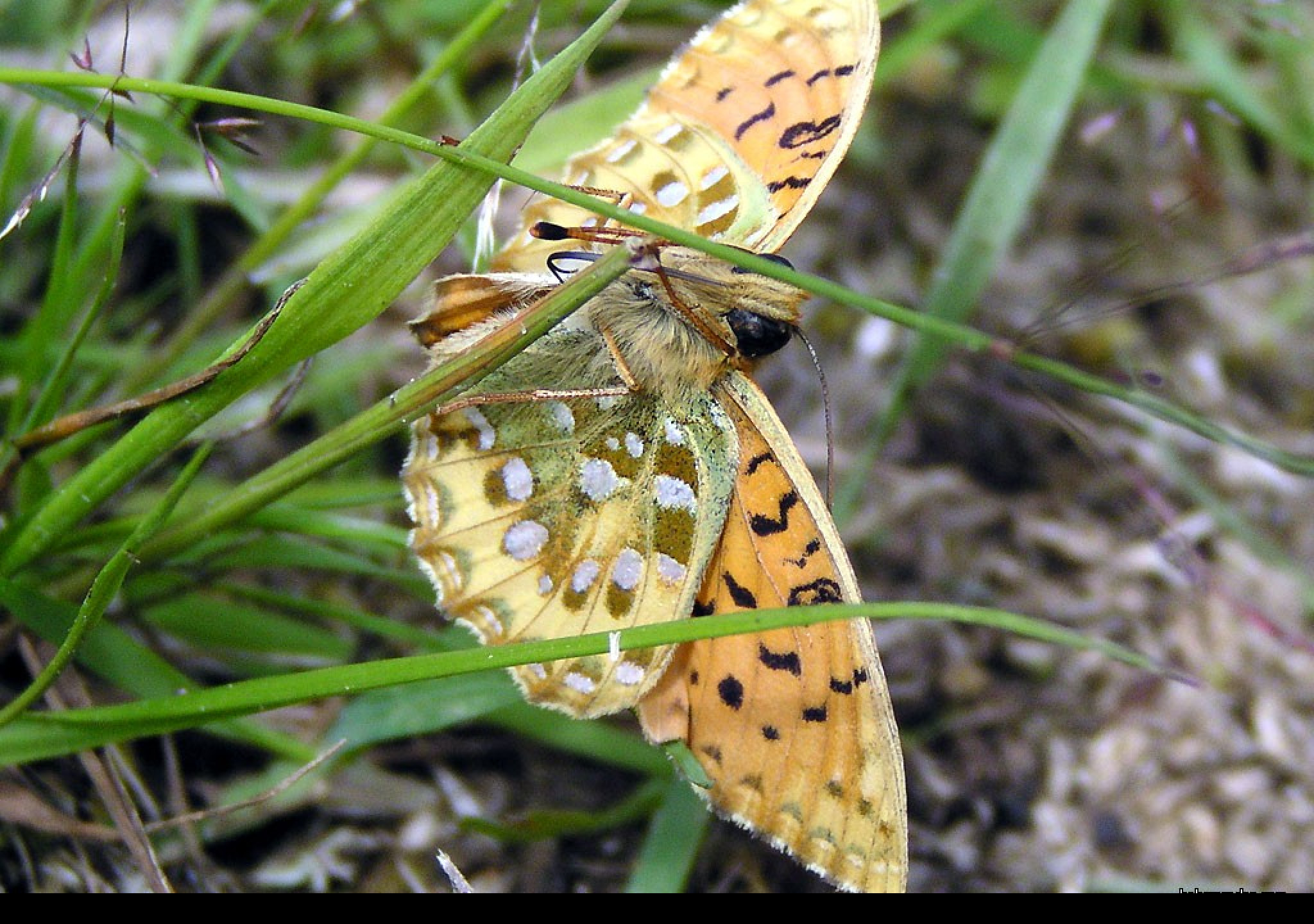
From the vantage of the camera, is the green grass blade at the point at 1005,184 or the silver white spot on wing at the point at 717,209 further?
the green grass blade at the point at 1005,184

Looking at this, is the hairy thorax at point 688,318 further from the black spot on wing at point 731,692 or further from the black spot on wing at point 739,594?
the black spot on wing at point 731,692

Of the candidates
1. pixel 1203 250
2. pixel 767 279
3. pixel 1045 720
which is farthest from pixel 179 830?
pixel 1203 250

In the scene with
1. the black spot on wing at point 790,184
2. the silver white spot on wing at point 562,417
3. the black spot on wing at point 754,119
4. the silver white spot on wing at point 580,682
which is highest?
the black spot on wing at point 754,119

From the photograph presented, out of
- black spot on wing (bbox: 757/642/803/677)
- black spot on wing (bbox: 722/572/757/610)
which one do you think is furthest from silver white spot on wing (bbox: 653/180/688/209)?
black spot on wing (bbox: 757/642/803/677)

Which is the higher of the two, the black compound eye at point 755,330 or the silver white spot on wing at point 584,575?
the black compound eye at point 755,330

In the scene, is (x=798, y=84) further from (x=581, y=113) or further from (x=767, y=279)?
(x=581, y=113)

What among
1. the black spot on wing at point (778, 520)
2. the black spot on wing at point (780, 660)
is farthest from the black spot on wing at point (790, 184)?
the black spot on wing at point (780, 660)

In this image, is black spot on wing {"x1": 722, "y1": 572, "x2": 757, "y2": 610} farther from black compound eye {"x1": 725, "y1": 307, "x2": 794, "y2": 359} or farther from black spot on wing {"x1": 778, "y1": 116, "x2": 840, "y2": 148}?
black spot on wing {"x1": 778, "y1": 116, "x2": 840, "y2": 148}

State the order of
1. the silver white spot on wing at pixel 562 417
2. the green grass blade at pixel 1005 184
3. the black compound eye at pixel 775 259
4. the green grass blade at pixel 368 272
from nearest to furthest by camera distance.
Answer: the green grass blade at pixel 368 272
the black compound eye at pixel 775 259
the silver white spot on wing at pixel 562 417
the green grass blade at pixel 1005 184
